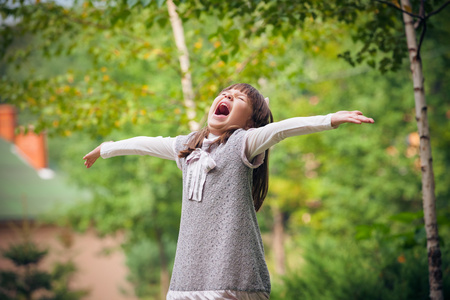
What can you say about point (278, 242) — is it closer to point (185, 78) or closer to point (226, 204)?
point (185, 78)

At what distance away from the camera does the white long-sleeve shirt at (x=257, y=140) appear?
1.98m

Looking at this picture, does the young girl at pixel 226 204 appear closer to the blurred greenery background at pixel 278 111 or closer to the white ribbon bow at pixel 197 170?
the white ribbon bow at pixel 197 170

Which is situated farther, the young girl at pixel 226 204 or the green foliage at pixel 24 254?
the green foliage at pixel 24 254

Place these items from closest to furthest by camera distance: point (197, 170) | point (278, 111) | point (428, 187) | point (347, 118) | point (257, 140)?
point (347, 118), point (257, 140), point (197, 170), point (428, 187), point (278, 111)

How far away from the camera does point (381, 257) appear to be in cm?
513

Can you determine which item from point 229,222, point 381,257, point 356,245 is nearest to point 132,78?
point 356,245

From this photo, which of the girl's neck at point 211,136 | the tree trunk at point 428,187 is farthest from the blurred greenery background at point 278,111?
the girl's neck at point 211,136

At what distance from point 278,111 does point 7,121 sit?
1057 centimetres

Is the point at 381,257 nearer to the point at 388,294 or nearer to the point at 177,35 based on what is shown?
the point at 388,294

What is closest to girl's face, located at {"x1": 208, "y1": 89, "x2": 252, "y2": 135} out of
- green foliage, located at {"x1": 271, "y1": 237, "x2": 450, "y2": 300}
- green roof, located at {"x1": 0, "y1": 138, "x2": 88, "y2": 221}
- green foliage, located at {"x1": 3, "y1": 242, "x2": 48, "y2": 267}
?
green foliage, located at {"x1": 271, "y1": 237, "x2": 450, "y2": 300}

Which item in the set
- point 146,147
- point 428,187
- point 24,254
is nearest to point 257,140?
point 146,147

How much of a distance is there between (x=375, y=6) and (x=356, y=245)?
11.8 ft

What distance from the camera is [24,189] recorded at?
16.5 meters

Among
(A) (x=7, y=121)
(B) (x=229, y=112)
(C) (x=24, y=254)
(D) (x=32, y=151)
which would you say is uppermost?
(A) (x=7, y=121)
